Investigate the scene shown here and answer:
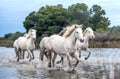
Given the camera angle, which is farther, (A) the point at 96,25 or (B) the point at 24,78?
(A) the point at 96,25

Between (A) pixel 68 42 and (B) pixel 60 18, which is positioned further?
(B) pixel 60 18

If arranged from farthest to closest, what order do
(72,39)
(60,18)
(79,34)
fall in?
(60,18) → (72,39) → (79,34)

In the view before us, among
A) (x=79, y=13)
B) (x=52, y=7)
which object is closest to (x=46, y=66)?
(x=52, y=7)

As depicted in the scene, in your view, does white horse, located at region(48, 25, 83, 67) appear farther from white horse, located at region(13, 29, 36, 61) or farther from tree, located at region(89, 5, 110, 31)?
tree, located at region(89, 5, 110, 31)

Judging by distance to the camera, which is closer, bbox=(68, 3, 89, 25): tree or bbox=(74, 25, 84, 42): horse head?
bbox=(74, 25, 84, 42): horse head

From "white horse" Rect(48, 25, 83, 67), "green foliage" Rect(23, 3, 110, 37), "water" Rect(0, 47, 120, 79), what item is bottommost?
"water" Rect(0, 47, 120, 79)

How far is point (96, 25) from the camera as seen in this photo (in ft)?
311

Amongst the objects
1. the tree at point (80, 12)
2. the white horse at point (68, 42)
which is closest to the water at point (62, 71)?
the white horse at point (68, 42)

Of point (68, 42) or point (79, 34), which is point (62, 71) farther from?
point (79, 34)

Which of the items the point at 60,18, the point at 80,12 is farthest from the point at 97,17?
the point at 60,18

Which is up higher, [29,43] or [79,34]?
[29,43]

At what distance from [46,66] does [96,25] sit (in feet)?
258

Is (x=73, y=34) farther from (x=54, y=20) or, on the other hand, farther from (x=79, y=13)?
(x=79, y=13)

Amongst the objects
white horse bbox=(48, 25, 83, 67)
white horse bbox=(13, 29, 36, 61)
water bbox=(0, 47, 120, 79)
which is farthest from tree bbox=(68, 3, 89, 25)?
white horse bbox=(48, 25, 83, 67)
